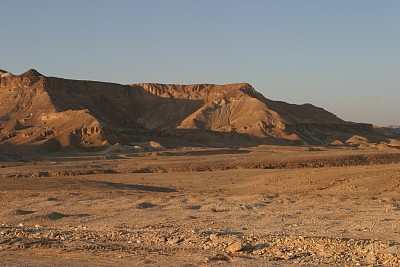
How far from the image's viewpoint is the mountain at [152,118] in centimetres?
9119

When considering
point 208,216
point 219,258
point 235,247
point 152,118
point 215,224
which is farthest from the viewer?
point 152,118

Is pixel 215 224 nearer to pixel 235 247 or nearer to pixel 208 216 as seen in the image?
pixel 208 216

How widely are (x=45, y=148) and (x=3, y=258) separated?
7213 cm

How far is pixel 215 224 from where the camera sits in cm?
1580

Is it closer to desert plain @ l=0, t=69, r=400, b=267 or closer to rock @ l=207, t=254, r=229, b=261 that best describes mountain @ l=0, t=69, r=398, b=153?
desert plain @ l=0, t=69, r=400, b=267

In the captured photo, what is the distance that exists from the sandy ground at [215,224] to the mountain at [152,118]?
58.1 m

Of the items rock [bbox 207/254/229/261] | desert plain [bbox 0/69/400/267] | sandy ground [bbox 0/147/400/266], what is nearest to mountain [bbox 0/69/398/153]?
desert plain [bbox 0/69/400/267]

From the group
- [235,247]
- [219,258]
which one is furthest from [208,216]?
[219,258]

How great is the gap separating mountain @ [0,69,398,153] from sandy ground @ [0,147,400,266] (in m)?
58.1

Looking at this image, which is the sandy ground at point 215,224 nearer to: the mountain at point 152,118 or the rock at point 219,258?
the rock at point 219,258

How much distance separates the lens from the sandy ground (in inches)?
425

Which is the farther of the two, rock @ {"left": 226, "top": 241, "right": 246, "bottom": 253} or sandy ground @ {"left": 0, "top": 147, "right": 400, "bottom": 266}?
rock @ {"left": 226, "top": 241, "right": 246, "bottom": 253}

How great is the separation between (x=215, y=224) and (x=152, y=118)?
113 m

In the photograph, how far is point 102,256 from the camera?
11070mm
